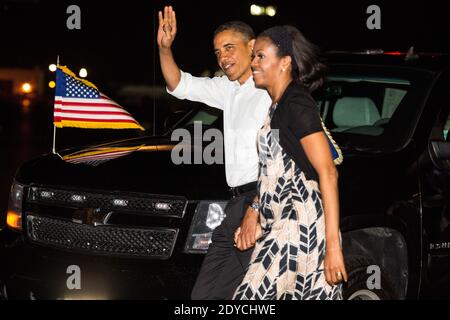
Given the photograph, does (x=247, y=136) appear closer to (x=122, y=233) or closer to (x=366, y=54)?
(x=122, y=233)

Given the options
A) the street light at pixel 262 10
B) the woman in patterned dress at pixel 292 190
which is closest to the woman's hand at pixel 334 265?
the woman in patterned dress at pixel 292 190

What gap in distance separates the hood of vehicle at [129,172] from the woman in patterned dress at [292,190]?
1.91 feet

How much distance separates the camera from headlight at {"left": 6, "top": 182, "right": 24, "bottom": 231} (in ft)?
15.9

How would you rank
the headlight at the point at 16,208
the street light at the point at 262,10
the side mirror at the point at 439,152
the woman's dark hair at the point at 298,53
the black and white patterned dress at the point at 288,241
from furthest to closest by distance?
1. the street light at the point at 262,10
2. the headlight at the point at 16,208
3. the side mirror at the point at 439,152
4. the woman's dark hair at the point at 298,53
5. the black and white patterned dress at the point at 288,241

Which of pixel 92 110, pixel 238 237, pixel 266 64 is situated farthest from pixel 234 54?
pixel 92 110

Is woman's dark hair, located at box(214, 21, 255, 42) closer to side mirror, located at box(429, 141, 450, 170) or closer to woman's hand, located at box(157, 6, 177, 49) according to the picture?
woman's hand, located at box(157, 6, 177, 49)

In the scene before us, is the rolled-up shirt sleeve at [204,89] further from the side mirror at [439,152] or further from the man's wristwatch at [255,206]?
the side mirror at [439,152]

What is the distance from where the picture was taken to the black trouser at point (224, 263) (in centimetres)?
397

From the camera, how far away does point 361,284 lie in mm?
4441

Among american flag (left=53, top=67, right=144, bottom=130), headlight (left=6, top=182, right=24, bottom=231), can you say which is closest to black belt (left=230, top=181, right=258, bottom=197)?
headlight (left=6, top=182, right=24, bottom=231)

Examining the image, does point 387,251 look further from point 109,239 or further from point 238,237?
point 109,239

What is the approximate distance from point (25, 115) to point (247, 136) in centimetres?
2941

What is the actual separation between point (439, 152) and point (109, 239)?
183 cm
